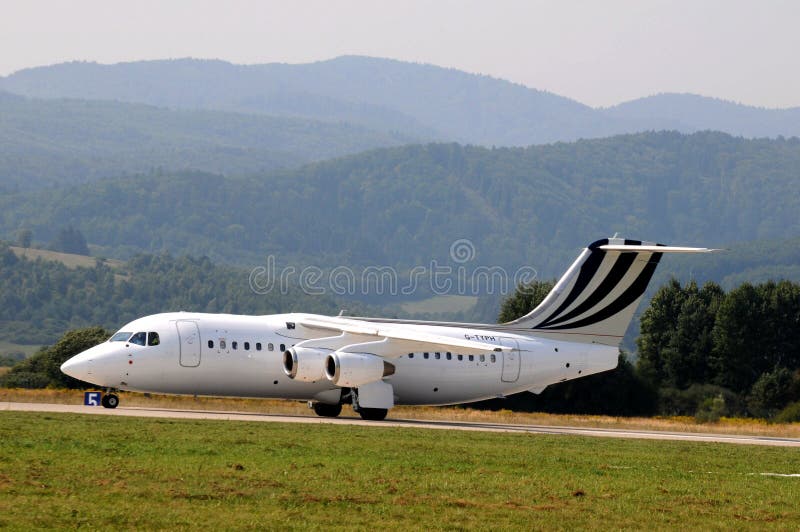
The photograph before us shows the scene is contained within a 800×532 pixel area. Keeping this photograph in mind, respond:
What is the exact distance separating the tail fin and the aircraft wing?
3.90m

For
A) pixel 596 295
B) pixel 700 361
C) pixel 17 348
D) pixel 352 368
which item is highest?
pixel 596 295

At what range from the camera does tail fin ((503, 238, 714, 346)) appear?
42531 mm

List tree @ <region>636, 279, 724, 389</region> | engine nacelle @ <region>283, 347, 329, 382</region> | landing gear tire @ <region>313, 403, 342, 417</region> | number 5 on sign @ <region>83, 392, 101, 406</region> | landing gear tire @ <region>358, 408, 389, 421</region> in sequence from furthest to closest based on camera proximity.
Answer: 1. tree @ <region>636, 279, 724, 389</region>
2. landing gear tire @ <region>313, 403, 342, 417</region>
3. number 5 on sign @ <region>83, 392, 101, 406</region>
4. landing gear tire @ <region>358, 408, 389, 421</region>
5. engine nacelle @ <region>283, 347, 329, 382</region>

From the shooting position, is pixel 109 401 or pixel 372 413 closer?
pixel 109 401

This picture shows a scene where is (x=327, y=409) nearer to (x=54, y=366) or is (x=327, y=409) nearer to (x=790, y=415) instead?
(x=54, y=366)

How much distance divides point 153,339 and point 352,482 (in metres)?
17.7

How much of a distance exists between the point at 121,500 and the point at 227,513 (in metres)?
1.57

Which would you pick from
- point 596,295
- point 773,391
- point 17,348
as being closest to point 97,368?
point 596,295

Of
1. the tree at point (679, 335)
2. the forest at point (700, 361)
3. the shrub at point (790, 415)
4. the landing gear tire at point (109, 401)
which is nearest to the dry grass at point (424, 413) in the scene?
the landing gear tire at point (109, 401)

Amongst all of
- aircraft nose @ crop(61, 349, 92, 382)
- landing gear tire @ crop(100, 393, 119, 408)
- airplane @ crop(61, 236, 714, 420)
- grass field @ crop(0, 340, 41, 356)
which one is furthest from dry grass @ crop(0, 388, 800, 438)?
grass field @ crop(0, 340, 41, 356)

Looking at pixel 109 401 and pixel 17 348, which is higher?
pixel 109 401

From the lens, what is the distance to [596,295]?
4275 centimetres

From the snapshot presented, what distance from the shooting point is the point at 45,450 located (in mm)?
22422

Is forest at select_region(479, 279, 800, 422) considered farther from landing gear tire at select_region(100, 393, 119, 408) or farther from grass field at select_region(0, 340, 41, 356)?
grass field at select_region(0, 340, 41, 356)
